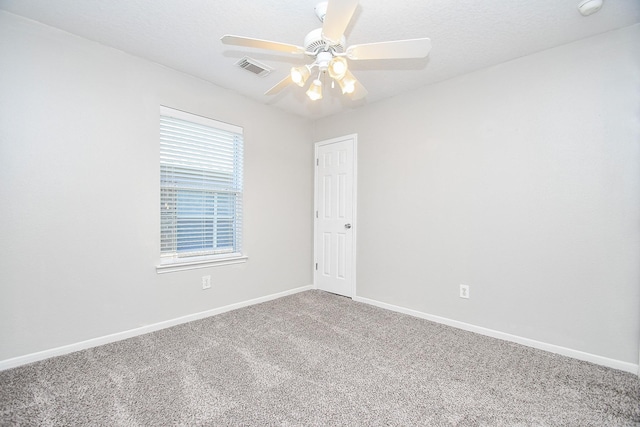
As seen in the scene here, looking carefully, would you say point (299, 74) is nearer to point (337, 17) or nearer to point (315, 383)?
point (337, 17)

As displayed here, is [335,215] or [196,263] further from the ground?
[335,215]

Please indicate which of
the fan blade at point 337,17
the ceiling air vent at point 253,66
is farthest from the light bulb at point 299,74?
the ceiling air vent at point 253,66

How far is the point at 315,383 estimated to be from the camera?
184cm

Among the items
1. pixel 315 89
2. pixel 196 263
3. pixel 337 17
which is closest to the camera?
pixel 337 17

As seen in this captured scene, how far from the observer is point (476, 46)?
7.55 feet

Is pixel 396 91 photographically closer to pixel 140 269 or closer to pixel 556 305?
pixel 556 305

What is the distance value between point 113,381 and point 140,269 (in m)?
0.98

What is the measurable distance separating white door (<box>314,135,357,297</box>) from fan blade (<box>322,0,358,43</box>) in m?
2.19

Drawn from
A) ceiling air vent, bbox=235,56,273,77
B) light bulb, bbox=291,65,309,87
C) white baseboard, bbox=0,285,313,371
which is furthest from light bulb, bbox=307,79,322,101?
white baseboard, bbox=0,285,313,371

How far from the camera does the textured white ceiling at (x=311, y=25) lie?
1.88m

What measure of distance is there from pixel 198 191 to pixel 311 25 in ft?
6.32

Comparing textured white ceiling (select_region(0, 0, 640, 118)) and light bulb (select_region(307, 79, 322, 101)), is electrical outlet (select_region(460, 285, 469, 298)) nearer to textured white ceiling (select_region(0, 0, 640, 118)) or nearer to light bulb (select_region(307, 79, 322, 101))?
textured white ceiling (select_region(0, 0, 640, 118))

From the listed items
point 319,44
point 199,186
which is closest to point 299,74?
point 319,44

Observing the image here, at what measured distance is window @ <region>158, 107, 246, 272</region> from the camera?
2773mm
